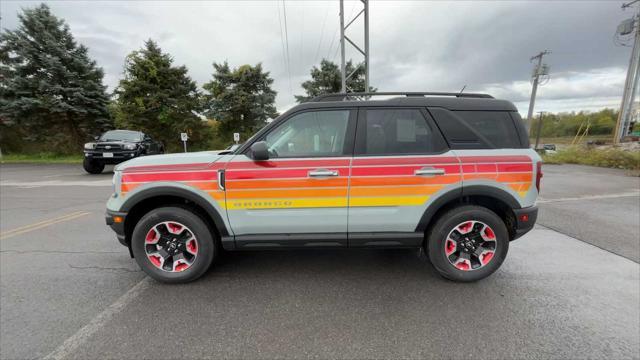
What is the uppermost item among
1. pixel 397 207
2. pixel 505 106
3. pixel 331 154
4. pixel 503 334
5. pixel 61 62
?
pixel 61 62

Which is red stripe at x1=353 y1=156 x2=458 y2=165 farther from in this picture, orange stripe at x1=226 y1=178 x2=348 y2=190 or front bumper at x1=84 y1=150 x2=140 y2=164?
front bumper at x1=84 y1=150 x2=140 y2=164

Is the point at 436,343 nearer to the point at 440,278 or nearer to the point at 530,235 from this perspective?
the point at 440,278

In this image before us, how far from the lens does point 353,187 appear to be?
263 cm

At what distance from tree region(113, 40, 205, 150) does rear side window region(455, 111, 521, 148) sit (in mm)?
23008

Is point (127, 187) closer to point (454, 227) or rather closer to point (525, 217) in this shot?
point (454, 227)

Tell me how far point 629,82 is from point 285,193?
2632 cm

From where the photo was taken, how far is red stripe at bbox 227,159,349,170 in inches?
103

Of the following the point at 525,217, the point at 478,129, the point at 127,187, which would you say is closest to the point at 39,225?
the point at 127,187

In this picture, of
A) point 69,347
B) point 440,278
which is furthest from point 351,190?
point 69,347

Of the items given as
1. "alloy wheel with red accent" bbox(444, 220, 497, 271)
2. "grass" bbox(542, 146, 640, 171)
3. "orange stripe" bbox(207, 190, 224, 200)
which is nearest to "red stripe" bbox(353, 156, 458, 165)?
"alloy wheel with red accent" bbox(444, 220, 497, 271)

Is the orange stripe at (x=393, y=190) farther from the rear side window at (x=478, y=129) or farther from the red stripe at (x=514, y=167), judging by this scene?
the red stripe at (x=514, y=167)

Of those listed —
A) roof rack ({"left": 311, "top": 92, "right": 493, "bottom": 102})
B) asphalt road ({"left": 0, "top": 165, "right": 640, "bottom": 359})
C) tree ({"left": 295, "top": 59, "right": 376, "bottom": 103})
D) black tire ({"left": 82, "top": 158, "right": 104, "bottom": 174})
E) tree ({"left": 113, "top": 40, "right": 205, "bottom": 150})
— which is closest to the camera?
asphalt road ({"left": 0, "top": 165, "right": 640, "bottom": 359})

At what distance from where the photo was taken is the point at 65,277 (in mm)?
2963

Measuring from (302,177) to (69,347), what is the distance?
213 centimetres
